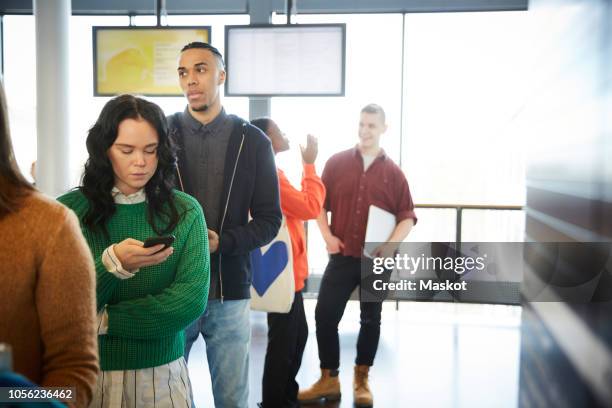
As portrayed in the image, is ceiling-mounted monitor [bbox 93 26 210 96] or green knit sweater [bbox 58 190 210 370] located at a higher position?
ceiling-mounted monitor [bbox 93 26 210 96]

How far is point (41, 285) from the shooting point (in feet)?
3.08

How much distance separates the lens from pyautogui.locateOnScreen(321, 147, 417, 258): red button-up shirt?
343cm

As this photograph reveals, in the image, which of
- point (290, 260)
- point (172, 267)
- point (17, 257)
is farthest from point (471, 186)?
point (17, 257)

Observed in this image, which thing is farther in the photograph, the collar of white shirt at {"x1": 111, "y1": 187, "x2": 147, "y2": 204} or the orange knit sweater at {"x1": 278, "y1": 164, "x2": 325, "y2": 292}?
the orange knit sweater at {"x1": 278, "y1": 164, "x2": 325, "y2": 292}

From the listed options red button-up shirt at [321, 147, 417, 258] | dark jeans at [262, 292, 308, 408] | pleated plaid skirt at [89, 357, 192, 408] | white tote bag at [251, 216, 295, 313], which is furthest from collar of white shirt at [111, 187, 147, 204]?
red button-up shirt at [321, 147, 417, 258]

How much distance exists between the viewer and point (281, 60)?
4.53 metres

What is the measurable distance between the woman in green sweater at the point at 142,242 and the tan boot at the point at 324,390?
190cm

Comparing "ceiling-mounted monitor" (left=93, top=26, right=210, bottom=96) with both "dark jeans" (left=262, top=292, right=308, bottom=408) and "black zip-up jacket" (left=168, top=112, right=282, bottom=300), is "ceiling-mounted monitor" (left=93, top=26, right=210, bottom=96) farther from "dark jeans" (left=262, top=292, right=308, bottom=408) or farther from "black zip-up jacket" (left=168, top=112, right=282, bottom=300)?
"black zip-up jacket" (left=168, top=112, right=282, bottom=300)

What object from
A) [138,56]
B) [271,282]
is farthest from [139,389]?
[138,56]

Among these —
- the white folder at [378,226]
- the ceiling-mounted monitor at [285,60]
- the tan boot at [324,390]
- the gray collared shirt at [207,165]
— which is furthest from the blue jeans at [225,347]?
the ceiling-mounted monitor at [285,60]

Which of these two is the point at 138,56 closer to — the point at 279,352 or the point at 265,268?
the point at 265,268

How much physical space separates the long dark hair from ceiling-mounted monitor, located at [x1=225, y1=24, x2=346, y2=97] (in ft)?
12.1

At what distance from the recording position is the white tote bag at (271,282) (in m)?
2.62

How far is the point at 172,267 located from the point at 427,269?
12.3ft
